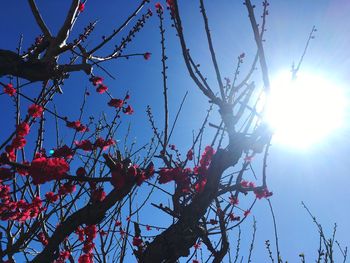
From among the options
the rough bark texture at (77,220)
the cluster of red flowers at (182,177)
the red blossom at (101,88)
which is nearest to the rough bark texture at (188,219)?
the cluster of red flowers at (182,177)

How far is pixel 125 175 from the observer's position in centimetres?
291

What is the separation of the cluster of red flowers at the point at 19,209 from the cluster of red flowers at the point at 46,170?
7.44 ft

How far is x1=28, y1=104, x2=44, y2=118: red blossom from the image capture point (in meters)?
5.07

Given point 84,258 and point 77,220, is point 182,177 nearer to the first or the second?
point 77,220

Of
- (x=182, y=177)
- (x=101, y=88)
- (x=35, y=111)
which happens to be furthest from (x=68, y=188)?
(x=101, y=88)

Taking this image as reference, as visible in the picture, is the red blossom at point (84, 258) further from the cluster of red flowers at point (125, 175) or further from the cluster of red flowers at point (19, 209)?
the cluster of red flowers at point (125, 175)

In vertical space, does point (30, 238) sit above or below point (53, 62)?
below

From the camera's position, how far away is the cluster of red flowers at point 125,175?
2.84 metres

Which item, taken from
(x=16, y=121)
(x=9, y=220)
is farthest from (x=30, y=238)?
(x=16, y=121)

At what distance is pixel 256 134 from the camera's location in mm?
2457

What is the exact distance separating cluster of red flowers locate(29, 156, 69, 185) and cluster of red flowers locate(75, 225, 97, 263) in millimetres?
2842

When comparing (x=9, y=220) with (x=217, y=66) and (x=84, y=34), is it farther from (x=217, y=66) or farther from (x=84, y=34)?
(x=217, y=66)

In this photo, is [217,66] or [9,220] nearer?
[217,66]

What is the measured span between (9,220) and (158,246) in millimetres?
3344
